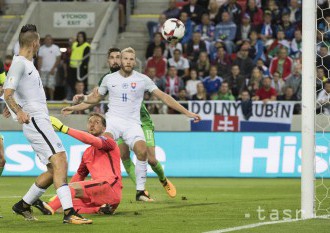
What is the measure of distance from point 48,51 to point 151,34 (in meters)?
2.80

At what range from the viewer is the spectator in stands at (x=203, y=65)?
2368 centimetres

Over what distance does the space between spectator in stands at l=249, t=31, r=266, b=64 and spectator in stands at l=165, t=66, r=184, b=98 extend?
1887 mm

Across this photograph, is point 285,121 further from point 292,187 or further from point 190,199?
point 190,199

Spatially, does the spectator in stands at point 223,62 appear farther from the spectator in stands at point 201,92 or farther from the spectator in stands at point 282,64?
the spectator in stands at point 282,64

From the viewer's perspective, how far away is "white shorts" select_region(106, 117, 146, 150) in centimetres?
1377

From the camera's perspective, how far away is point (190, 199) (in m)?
14.2

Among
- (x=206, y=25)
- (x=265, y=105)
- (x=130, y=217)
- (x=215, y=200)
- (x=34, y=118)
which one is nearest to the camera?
(x=34, y=118)

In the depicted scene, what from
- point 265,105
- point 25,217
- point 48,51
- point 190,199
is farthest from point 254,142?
point 25,217

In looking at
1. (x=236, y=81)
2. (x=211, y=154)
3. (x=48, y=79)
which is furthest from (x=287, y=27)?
(x=48, y=79)

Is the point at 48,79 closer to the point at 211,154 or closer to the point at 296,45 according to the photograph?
the point at 296,45

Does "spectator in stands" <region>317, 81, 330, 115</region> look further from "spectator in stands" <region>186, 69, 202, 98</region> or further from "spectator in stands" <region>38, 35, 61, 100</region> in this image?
"spectator in stands" <region>38, 35, 61, 100</region>

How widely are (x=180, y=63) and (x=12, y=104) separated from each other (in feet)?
46.5

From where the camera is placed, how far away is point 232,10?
2491 centimetres

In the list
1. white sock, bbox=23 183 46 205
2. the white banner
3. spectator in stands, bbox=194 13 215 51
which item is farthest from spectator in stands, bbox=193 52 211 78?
white sock, bbox=23 183 46 205
